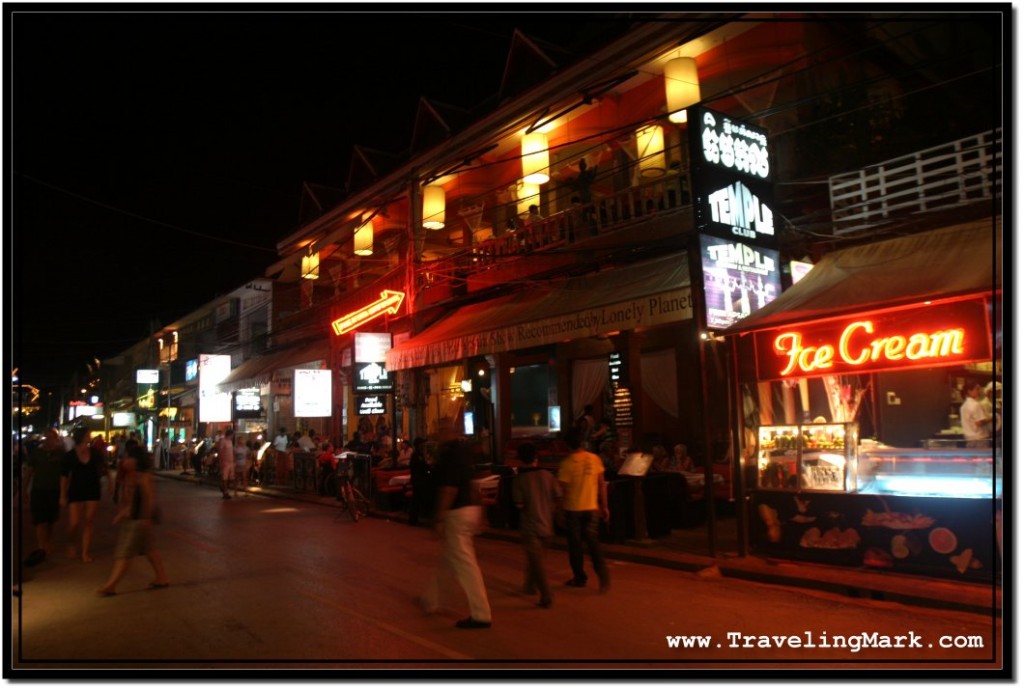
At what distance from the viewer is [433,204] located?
66.3ft

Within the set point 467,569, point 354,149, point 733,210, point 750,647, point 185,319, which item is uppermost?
point 354,149

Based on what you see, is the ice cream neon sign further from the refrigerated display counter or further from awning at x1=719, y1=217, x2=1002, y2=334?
the refrigerated display counter

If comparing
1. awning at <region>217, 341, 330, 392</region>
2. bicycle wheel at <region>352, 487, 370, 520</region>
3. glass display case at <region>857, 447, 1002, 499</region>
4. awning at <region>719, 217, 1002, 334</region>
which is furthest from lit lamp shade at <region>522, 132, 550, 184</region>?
awning at <region>217, 341, 330, 392</region>

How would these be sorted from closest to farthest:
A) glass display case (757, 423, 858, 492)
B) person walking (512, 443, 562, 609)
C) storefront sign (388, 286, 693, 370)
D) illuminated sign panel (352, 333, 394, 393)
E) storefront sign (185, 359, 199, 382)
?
person walking (512, 443, 562, 609) → glass display case (757, 423, 858, 492) → storefront sign (388, 286, 693, 370) → illuminated sign panel (352, 333, 394, 393) → storefront sign (185, 359, 199, 382)

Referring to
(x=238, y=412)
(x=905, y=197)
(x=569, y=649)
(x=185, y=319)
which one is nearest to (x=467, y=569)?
(x=569, y=649)

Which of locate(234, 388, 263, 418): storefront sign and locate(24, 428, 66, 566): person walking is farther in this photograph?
locate(234, 388, 263, 418): storefront sign

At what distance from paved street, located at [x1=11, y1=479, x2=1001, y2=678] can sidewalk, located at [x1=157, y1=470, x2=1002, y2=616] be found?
0.18 metres

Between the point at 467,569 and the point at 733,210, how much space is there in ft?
22.4

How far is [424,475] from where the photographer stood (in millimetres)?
14250

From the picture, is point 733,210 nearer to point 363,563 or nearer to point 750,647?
point 750,647

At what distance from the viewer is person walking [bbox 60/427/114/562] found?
1071 centimetres

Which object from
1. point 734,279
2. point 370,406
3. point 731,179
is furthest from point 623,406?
point 370,406

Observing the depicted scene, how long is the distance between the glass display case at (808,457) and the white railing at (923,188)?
3.39 meters

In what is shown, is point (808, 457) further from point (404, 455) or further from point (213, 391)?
point (213, 391)
